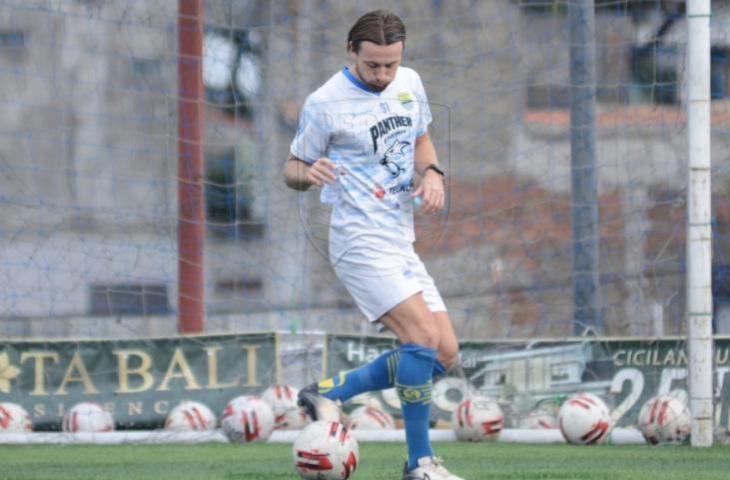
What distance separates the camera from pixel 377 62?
20.1 feet

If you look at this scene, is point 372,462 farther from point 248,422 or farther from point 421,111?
point 421,111

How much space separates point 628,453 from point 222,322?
10.5 ft

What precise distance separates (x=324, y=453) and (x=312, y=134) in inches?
49.8

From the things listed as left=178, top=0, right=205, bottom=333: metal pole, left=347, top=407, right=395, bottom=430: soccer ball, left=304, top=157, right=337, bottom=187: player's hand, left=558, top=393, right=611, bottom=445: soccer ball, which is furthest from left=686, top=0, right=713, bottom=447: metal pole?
left=304, top=157, right=337, bottom=187: player's hand

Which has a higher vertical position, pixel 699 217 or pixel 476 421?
pixel 699 217

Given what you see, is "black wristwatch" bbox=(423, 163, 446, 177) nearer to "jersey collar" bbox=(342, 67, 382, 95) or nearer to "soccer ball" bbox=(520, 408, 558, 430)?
"jersey collar" bbox=(342, 67, 382, 95)

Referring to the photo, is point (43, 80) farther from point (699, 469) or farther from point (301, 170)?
point (699, 469)

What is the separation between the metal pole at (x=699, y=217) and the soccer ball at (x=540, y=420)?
118 cm

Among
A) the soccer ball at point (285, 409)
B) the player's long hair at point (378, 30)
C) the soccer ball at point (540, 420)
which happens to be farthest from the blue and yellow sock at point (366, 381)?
the soccer ball at point (540, 420)

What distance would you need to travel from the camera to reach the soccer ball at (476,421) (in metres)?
9.36

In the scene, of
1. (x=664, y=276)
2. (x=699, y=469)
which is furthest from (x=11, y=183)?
(x=699, y=469)

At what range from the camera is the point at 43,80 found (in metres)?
10.3

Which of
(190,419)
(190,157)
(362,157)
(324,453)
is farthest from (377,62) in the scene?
(190,157)

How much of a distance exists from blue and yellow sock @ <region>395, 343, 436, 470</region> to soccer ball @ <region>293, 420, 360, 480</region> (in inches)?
9.2
